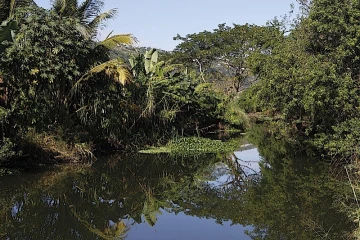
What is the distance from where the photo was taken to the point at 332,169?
456 inches

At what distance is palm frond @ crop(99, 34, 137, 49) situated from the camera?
12.8m

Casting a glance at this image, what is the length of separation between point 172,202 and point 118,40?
6.41 meters

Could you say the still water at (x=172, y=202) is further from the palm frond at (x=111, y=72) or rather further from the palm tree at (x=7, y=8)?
the palm tree at (x=7, y=8)

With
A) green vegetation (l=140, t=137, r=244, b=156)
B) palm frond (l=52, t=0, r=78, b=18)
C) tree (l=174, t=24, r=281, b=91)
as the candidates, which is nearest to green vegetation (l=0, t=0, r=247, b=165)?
palm frond (l=52, t=0, r=78, b=18)

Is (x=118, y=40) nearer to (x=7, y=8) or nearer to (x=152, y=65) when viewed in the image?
(x=7, y=8)

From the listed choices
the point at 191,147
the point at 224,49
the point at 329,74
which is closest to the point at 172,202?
the point at 329,74

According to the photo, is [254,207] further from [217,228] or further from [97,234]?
[97,234]

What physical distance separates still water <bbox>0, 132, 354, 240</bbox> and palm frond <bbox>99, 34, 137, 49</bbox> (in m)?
3.78

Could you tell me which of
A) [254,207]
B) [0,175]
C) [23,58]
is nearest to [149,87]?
[23,58]

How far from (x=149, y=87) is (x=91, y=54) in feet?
10.4

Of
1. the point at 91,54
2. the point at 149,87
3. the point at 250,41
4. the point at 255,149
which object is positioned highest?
the point at 250,41

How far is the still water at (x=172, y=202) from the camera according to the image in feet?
21.6

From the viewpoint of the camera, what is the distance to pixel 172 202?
856cm

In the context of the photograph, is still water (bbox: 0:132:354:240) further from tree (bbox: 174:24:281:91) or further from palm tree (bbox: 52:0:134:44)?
tree (bbox: 174:24:281:91)
